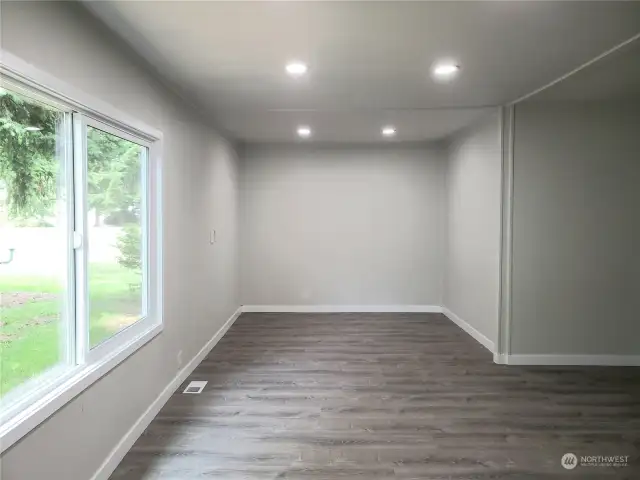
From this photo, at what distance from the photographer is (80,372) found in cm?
228

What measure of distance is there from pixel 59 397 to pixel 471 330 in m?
4.48

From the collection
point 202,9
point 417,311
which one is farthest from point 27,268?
point 417,311

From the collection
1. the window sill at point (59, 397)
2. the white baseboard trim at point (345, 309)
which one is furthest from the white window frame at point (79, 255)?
the white baseboard trim at point (345, 309)

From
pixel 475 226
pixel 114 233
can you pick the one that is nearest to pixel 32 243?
pixel 114 233

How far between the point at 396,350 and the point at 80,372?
330 centimetres

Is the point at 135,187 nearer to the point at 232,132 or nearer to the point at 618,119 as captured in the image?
the point at 232,132

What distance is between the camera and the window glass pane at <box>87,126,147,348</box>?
2543mm

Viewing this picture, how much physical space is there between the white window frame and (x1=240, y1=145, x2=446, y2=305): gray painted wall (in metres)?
3.37

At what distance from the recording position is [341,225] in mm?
6691

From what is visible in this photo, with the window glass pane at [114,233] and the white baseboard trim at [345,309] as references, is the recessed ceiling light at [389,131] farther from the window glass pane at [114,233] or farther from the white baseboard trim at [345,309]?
the window glass pane at [114,233]

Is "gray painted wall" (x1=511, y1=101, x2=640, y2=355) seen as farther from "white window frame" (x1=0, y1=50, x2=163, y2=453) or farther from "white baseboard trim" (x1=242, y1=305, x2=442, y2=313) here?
"white window frame" (x1=0, y1=50, x2=163, y2=453)
